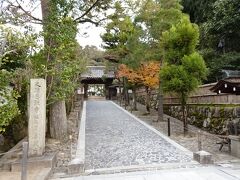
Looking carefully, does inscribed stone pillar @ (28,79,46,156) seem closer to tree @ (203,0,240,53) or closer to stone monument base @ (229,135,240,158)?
stone monument base @ (229,135,240,158)

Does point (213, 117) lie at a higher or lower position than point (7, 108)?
lower

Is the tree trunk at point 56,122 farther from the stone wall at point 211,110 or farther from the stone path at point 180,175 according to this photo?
the stone wall at point 211,110

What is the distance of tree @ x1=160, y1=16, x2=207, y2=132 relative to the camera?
14.0 m

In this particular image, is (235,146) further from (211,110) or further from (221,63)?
(221,63)

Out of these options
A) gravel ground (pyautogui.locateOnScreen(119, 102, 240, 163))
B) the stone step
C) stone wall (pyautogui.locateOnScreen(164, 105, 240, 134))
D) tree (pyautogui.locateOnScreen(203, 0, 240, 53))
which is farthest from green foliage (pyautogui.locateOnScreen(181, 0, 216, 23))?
the stone step

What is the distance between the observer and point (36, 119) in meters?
9.69

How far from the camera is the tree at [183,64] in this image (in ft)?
46.0

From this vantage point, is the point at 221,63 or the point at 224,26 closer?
the point at 224,26

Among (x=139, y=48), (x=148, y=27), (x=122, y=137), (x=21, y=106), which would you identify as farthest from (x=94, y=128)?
(x=148, y=27)

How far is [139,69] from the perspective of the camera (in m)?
21.7

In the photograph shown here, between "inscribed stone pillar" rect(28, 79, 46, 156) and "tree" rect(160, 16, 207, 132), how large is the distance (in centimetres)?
665

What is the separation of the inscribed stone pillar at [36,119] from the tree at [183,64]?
6.65 meters

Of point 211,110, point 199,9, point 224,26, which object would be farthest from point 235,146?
point 199,9

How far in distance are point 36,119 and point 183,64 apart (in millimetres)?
7895
